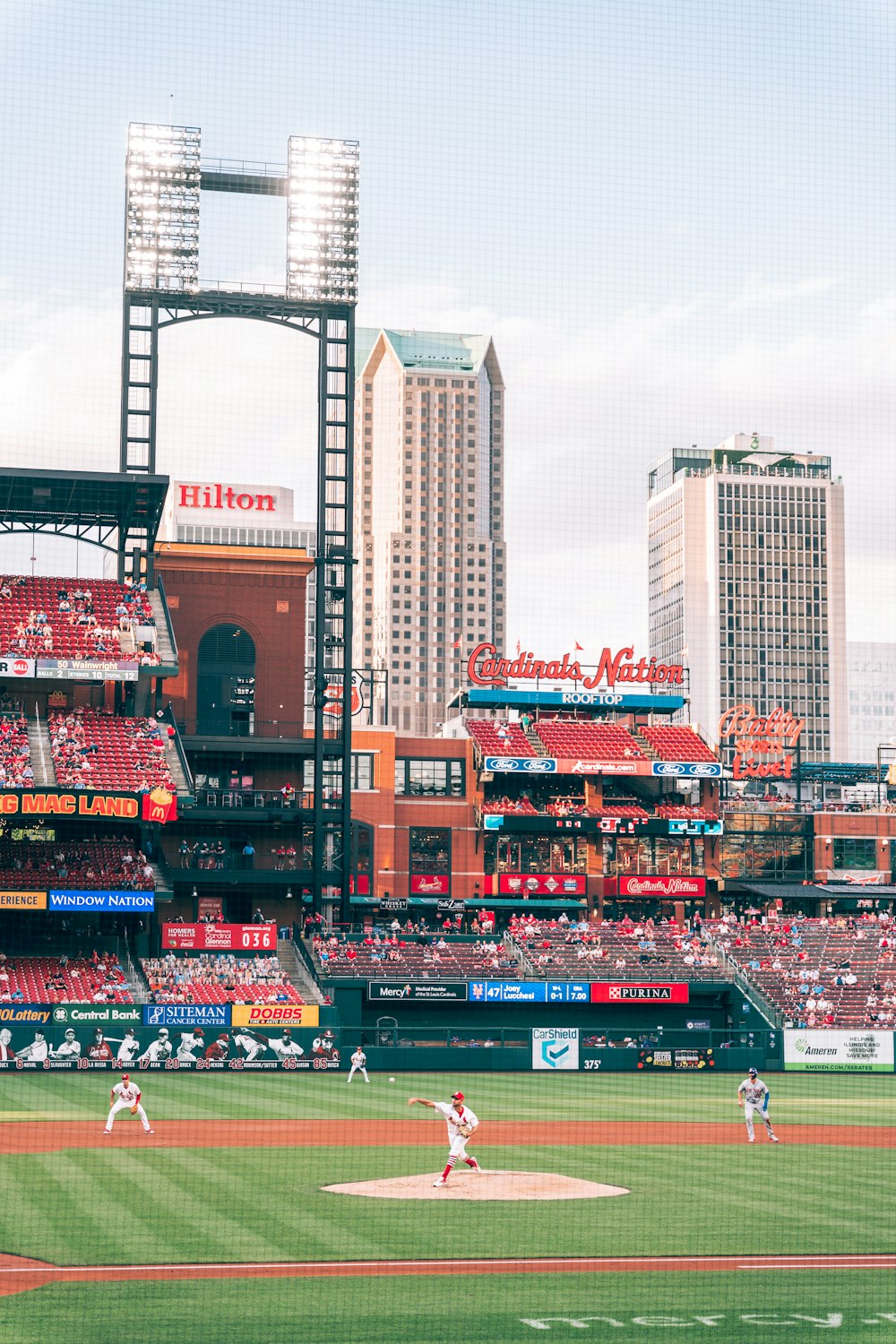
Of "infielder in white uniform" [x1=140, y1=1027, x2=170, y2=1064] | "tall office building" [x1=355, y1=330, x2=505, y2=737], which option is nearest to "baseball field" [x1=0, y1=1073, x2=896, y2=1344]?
"infielder in white uniform" [x1=140, y1=1027, x2=170, y2=1064]

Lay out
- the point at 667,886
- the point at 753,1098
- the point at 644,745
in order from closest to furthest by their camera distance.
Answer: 1. the point at 753,1098
2. the point at 667,886
3. the point at 644,745

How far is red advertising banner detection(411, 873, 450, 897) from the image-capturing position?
71312 mm

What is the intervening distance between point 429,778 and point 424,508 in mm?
108456

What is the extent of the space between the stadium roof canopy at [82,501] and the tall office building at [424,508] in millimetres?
114720

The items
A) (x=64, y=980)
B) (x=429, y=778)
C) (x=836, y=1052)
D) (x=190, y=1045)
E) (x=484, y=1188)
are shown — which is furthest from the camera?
(x=429, y=778)

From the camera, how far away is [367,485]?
183 m

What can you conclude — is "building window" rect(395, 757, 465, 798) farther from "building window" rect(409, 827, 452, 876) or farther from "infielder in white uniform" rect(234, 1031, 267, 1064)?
"infielder in white uniform" rect(234, 1031, 267, 1064)

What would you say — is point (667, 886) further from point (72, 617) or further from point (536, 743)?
point (72, 617)

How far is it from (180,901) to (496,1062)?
17376 mm

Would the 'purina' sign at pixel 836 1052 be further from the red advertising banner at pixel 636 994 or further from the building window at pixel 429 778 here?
the building window at pixel 429 778

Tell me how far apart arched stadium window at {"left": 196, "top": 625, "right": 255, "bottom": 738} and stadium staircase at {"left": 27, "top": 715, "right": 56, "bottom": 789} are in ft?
30.4

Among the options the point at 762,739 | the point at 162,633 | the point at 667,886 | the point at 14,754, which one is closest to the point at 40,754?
the point at 14,754

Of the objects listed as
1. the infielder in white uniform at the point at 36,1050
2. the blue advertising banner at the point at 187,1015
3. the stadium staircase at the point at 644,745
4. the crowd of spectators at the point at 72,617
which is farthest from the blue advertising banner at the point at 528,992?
the stadium staircase at the point at 644,745

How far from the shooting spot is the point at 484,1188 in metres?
24.2
